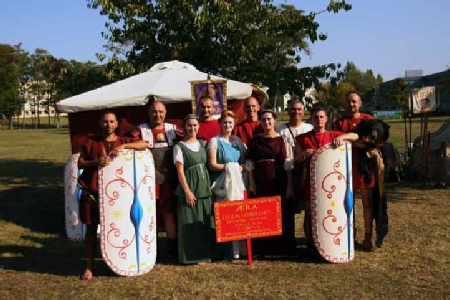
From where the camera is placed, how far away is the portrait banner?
1023 cm

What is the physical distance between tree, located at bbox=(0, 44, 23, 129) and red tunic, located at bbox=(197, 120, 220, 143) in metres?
58.1

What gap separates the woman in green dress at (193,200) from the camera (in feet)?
16.8

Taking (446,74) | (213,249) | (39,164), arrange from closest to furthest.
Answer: (213,249) → (39,164) → (446,74)

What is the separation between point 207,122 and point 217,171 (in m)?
0.82

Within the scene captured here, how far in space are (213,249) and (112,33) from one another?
659cm

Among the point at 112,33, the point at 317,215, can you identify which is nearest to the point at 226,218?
the point at 317,215

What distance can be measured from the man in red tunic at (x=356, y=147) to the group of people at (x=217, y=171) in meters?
0.02

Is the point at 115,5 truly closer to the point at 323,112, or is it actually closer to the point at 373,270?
the point at 323,112

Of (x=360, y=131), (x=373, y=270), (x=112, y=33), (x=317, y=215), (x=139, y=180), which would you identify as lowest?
(x=373, y=270)

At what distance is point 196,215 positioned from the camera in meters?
5.26

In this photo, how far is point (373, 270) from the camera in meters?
5.00

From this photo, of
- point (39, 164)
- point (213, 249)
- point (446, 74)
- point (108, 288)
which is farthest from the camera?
point (446, 74)

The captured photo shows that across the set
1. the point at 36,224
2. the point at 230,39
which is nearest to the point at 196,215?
the point at 36,224

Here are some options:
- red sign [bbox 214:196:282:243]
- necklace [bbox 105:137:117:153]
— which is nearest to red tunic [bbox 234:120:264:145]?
red sign [bbox 214:196:282:243]
